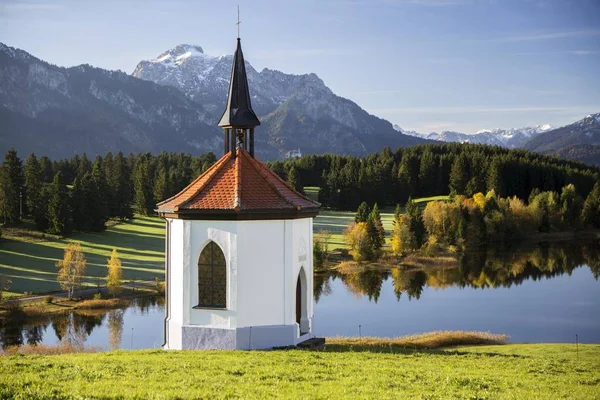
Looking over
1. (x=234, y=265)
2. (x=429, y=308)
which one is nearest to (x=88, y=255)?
(x=429, y=308)

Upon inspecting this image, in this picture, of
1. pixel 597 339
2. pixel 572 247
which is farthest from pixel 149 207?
pixel 597 339

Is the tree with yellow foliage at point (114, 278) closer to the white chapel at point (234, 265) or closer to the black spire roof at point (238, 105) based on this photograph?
the white chapel at point (234, 265)

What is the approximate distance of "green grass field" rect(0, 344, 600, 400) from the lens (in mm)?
12758

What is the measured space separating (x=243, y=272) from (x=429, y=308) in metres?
33.6

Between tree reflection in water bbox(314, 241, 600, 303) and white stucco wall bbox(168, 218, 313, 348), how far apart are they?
118 ft

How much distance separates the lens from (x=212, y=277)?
2056 centimetres

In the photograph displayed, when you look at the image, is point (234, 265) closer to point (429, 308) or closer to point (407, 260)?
point (429, 308)

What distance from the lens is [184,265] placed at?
2075cm

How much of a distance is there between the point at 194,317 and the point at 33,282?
1743 inches

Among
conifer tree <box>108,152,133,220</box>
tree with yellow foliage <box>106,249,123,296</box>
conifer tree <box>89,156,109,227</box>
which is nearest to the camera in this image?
tree with yellow foliage <box>106,249,123,296</box>

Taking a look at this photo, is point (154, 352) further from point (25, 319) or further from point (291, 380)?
point (25, 319)

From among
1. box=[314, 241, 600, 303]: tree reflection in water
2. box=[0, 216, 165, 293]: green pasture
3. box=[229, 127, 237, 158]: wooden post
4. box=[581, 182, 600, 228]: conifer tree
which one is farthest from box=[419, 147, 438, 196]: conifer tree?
box=[229, 127, 237, 158]: wooden post

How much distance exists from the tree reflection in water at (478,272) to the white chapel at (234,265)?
118 feet

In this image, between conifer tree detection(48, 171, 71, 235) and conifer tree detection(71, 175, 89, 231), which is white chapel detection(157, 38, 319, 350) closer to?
conifer tree detection(48, 171, 71, 235)
